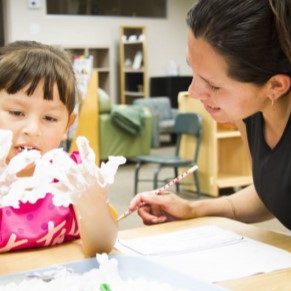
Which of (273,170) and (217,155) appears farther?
(217,155)

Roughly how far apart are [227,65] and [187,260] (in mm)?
384

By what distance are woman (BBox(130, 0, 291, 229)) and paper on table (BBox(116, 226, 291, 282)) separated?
0.14 metres

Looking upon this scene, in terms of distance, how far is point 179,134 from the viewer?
4480 mm

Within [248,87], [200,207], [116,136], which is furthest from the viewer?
[116,136]

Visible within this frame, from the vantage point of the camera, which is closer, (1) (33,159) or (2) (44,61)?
(1) (33,159)

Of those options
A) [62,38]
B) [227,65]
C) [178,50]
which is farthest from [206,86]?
[178,50]

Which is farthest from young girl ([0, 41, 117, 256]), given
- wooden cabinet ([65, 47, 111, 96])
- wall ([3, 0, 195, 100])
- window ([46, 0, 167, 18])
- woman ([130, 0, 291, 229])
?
wooden cabinet ([65, 47, 111, 96])

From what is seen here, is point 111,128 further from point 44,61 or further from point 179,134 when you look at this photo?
point 44,61

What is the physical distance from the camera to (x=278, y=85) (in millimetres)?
1048

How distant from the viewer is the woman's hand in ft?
4.04

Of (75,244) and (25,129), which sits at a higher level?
(25,129)

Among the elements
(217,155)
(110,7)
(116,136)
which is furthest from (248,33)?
(110,7)

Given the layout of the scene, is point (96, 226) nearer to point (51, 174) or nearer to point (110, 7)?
point (51, 174)

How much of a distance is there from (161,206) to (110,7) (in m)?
7.45
